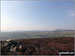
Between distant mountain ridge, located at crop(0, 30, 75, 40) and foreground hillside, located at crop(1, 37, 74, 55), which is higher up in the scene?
distant mountain ridge, located at crop(0, 30, 75, 40)

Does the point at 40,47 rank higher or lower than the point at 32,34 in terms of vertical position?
lower

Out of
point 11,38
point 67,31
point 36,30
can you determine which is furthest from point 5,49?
point 67,31

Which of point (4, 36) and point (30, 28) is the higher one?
point (30, 28)

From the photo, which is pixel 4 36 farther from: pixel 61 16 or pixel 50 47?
pixel 61 16

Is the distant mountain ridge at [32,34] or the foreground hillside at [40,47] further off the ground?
the distant mountain ridge at [32,34]

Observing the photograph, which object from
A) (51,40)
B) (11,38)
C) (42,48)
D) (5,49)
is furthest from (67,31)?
(5,49)

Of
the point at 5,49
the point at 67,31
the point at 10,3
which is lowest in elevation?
the point at 5,49
